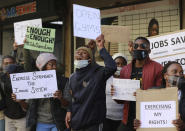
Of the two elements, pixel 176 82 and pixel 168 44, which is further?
pixel 168 44

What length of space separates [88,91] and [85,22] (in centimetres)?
98

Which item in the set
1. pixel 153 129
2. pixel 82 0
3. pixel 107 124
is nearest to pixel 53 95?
pixel 107 124

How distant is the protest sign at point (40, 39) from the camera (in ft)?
18.8

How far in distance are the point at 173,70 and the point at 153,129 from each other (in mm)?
679

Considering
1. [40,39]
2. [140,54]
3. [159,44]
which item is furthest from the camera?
[40,39]

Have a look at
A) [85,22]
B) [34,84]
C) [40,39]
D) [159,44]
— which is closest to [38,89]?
[34,84]

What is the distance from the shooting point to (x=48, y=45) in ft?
18.9

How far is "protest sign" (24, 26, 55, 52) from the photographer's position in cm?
574

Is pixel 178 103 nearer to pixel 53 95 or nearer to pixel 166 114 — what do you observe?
pixel 166 114

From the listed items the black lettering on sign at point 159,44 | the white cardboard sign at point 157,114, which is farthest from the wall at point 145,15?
the white cardboard sign at point 157,114

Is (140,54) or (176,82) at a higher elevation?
(140,54)

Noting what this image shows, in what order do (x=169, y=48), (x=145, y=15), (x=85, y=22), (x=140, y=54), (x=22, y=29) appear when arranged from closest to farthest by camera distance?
(x=140, y=54), (x=85, y=22), (x=169, y=48), (x=22, y=29), (x=145, y=15)

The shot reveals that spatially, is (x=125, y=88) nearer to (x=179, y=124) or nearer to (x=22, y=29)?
(x=179, y=124)

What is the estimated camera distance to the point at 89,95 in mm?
4527
